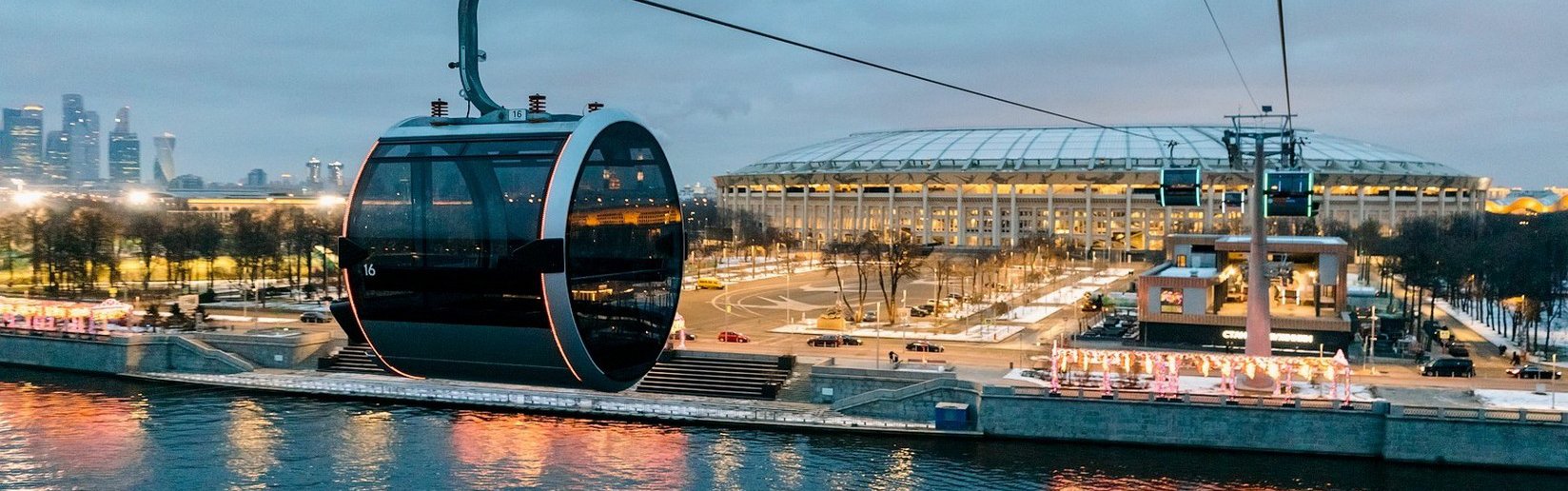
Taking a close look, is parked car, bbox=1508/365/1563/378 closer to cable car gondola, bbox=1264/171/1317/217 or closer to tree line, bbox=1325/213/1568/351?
tree line, bbox=1325/213/1568/351

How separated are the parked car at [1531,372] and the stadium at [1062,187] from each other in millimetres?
58695

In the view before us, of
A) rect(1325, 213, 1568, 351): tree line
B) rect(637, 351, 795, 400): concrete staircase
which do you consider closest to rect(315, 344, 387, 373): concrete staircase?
rect(637, 351, 795, 400): concrete staircase

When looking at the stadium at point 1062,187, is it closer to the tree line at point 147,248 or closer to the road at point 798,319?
the road at point 798,319

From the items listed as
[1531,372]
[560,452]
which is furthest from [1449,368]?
[560,452]

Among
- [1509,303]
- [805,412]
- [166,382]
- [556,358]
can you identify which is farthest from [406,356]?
[1509,303]

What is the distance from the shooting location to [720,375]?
3916 centimetres

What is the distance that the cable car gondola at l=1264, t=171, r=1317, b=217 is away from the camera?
75.9 feet

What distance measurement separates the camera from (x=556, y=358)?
8.90 m

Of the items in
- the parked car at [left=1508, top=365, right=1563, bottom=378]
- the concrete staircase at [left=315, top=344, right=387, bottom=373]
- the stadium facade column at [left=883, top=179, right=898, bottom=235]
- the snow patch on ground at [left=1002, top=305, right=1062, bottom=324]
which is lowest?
the concrete staircase at [left=315, top=344, right=387, bottom=373]

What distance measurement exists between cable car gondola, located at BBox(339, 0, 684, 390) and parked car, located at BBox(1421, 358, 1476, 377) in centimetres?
3463

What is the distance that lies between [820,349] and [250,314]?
28.3 meters

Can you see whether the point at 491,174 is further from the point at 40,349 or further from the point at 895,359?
the point at 40,349

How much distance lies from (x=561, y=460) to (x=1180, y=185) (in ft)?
53.4

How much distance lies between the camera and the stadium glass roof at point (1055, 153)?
102000 mm
